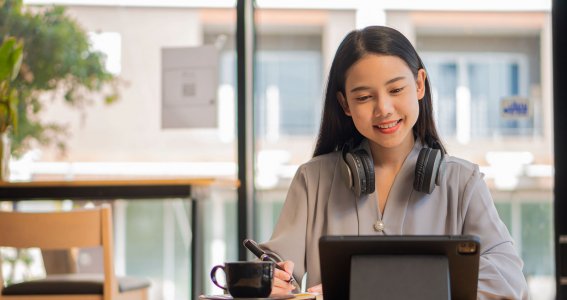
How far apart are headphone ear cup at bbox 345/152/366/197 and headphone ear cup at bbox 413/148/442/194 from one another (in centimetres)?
11

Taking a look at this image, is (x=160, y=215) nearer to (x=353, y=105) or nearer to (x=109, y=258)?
(x=109, y=258)

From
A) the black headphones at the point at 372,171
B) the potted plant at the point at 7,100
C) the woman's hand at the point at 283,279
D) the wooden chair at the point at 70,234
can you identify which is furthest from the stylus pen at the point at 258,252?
the potted plant at the point at 7,100

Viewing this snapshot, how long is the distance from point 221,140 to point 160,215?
1.46 ft

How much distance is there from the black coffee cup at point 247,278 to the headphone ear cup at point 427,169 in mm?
482

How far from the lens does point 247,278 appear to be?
1.54 m

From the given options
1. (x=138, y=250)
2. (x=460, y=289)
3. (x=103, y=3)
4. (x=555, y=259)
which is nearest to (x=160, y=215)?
(x=138, y=250)

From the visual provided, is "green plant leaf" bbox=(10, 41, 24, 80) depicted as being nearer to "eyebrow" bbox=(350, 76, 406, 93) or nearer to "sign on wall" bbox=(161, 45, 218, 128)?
"sign on wall" bbox=(161, 45, 218, 128)

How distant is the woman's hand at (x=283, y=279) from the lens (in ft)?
5.80

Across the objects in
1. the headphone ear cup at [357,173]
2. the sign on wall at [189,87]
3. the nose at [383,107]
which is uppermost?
the sign on wall at [189,87]

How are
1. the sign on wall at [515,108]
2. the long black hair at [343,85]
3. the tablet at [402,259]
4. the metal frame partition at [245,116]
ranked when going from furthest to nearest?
1. the metal frame partition at [245,116]
2. the sign on wall at [515,108]
3. the long black hair at [343,85]
4. the tablet at [402,259]

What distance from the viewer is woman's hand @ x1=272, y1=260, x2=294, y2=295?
5.80ft

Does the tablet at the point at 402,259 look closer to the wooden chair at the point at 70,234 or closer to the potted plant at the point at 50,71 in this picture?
the wooden chair at the point at 70,234

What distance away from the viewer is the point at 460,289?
4.86ft

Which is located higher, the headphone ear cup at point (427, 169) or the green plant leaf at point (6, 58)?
the green plant leaf at point (6, 58)
